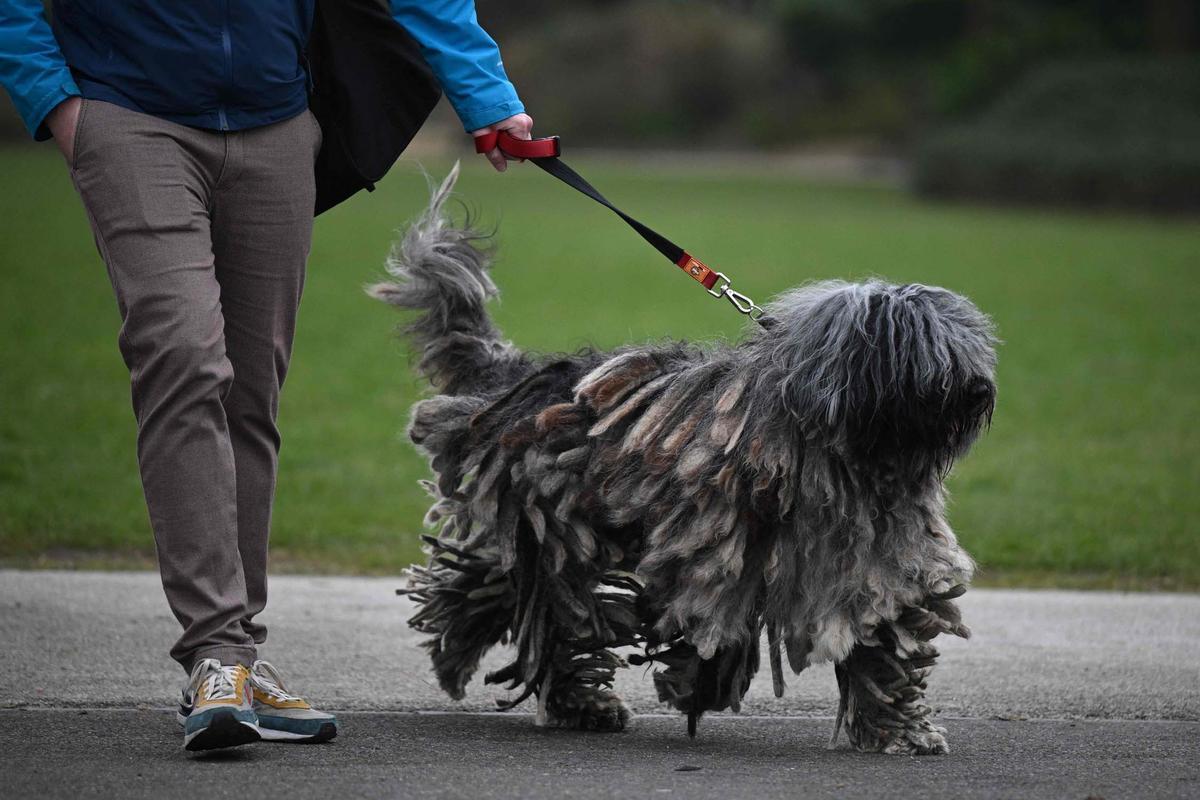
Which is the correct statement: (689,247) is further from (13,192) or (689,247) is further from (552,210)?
(13,192)

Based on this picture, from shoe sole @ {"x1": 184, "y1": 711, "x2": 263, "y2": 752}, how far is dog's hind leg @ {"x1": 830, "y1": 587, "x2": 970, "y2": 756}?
1520 mm

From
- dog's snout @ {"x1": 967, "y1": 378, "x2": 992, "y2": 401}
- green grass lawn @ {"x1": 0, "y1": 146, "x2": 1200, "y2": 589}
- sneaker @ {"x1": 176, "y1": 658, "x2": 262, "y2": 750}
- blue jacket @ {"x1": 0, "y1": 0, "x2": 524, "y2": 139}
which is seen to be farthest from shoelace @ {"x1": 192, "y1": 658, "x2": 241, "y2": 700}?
dog's snout @ {"x1": 967, "y1": 378, "x2": 992, "y2": 401}

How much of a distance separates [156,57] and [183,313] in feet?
2.11

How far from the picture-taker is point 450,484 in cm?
480

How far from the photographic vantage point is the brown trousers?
4098mm

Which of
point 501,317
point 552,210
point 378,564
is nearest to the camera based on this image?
point 378,564

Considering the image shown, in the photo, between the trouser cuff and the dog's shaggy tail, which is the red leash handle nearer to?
the dog's shaggy tail

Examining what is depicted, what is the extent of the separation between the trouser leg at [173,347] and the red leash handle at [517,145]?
2.93 feet

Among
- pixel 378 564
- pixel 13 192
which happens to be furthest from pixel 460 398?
pixel 13 192

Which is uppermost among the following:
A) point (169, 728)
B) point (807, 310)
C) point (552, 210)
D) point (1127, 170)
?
point (1127, 170)

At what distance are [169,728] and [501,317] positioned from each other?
41.5ft

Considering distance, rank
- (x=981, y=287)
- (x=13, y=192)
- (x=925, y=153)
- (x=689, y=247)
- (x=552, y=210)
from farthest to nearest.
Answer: (x=925, y=153)
(x=552, y=210)
(x=13, y=192)
(x=689, y=247)
(x=981, y=287)

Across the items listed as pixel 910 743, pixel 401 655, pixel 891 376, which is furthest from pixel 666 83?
pixel 891 376

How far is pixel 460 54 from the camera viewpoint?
4.68 meters
